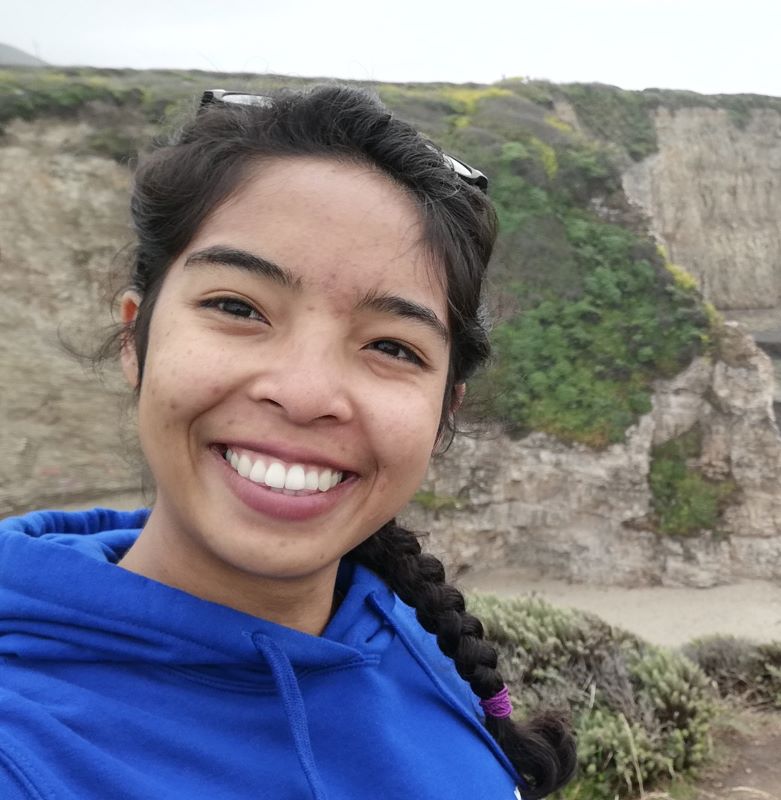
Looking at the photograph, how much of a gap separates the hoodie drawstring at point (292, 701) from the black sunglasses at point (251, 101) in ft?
3.65

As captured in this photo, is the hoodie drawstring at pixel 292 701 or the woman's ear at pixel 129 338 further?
the woman's ear at pixel 129 338

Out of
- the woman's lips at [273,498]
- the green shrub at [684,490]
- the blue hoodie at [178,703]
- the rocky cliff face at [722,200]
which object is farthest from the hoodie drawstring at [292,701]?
the rocky cliff face at [722,200]

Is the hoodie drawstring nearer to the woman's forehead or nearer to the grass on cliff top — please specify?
the woman's forehead

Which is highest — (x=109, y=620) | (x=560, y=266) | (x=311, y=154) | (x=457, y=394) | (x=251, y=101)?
(x=560, y=266)

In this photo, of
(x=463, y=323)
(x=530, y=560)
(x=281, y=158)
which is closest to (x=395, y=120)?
(x=281, y=158)

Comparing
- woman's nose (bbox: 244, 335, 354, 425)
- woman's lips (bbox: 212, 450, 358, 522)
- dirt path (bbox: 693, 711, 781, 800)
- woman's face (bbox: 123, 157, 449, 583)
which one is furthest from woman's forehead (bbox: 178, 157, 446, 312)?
dirt path (bbox: 693, 711, 781, 800)

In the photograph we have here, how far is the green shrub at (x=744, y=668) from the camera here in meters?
6.92

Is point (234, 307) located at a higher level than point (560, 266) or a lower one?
lower

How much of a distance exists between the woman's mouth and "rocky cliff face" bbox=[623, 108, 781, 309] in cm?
3177

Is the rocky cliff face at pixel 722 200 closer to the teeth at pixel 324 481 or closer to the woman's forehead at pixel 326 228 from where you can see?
the woman's forehead at pixel 326 228

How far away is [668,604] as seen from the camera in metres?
13.0

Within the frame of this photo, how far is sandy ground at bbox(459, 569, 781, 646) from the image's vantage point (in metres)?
12.3

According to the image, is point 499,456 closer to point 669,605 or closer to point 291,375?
point 669,605

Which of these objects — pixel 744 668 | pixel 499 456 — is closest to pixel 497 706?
pixel 744 668
